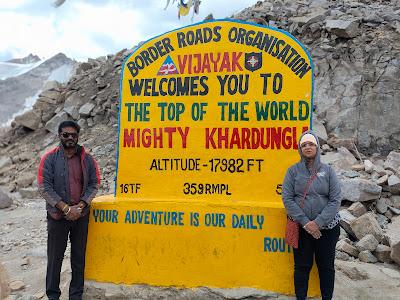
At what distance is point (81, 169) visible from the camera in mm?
4191

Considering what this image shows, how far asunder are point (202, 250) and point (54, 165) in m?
1.81

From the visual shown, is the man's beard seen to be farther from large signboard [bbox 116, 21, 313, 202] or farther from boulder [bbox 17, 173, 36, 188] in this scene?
boulder [bbox 17, 173, 36, 188]

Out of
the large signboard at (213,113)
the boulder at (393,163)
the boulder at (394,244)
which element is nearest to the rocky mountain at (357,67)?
the boulder at (393,163)

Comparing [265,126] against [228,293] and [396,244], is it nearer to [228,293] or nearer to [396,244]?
[228,293]

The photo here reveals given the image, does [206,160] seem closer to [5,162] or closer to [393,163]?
[393,163]

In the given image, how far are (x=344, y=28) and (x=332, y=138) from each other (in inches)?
172

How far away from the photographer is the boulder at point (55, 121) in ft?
54.5

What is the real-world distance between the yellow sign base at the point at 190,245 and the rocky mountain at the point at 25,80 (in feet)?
108

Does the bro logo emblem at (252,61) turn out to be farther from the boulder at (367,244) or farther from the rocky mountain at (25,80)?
the rocky mountain at (25,80)

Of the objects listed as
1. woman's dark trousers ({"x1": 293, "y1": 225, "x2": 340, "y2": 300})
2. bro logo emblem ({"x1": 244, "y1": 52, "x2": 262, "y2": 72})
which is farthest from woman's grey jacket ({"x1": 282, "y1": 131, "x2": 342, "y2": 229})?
bro logo emblem ({"x1": 244, "y1": 52, "x2": 262, "y2": 72})

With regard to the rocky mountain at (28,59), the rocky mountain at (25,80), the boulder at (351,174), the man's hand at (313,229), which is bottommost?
the man's hand at (313,229)

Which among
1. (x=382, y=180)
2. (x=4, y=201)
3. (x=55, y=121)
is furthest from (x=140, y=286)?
(x=55, y=121)

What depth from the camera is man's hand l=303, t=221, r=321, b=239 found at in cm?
362

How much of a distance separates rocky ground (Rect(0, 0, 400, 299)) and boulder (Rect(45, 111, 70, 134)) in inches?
1.7
